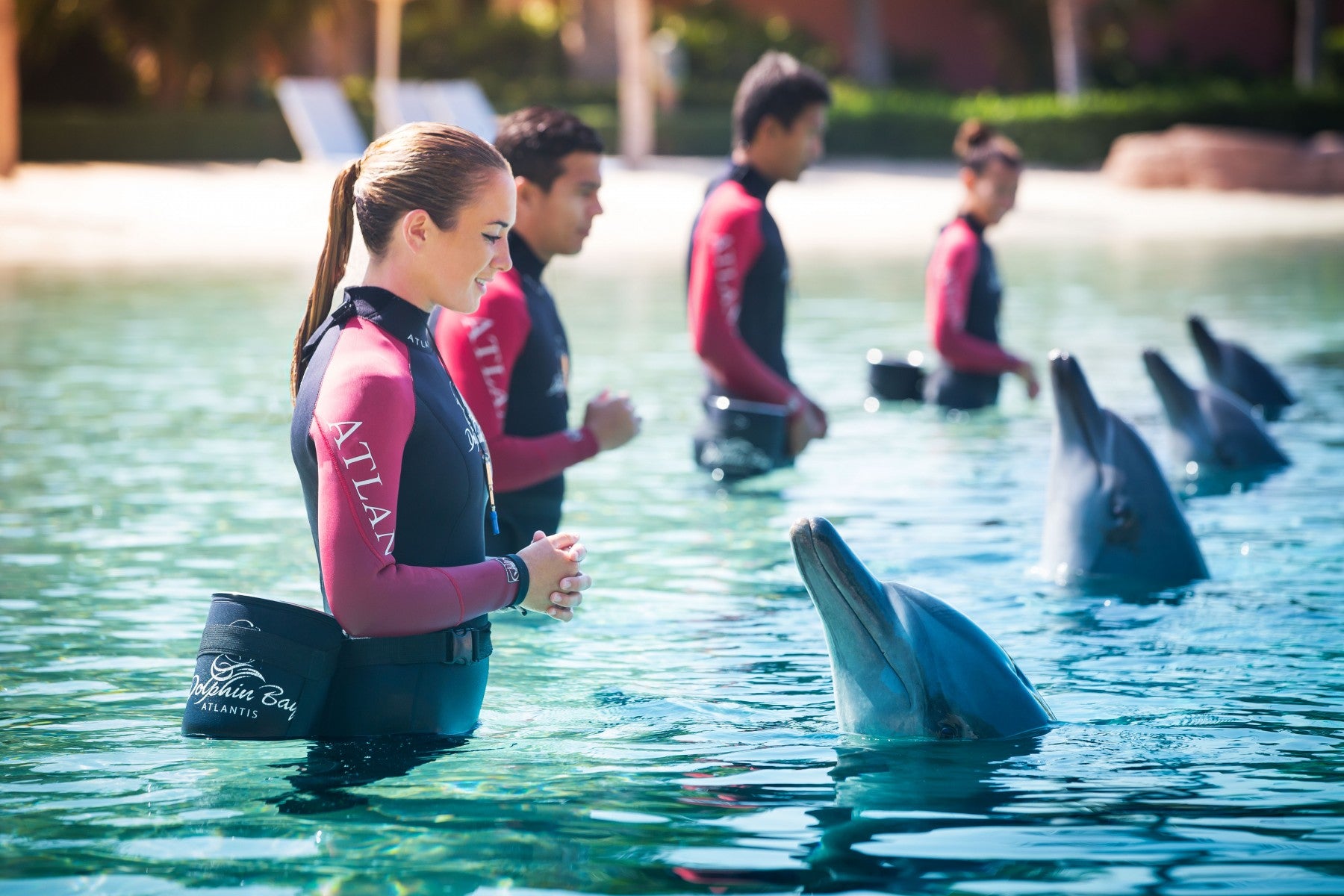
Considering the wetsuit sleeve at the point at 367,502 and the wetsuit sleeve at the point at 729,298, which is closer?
the wetsuit sleeve at the point at 367,502

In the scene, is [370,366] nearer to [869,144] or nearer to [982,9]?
[869,144]

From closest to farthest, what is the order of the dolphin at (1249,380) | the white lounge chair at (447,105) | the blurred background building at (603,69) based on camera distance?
the dolphin at (1249,380) → the white lounge chair at (447,105) → the blurred background building at (603,69)

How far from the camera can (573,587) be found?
3396 mm

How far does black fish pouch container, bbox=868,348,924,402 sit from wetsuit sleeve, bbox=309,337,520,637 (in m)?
6.63

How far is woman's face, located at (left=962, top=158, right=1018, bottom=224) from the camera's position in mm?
9016

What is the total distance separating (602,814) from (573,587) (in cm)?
59

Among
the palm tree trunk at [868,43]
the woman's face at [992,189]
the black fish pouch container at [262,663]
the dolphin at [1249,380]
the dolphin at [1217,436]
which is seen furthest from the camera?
the palm tree trunk at [868,43]

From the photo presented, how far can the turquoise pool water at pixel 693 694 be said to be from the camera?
11.4 ft

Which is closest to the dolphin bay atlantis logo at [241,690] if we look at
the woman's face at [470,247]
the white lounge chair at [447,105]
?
the woman's face at [470,247]

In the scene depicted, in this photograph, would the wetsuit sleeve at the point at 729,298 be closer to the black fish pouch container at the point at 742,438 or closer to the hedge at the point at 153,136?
the black fish pouch container at the point at 742,438

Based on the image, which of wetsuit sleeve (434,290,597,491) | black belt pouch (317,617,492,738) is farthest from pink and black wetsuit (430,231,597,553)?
black belt pouch (317,617,492,738)

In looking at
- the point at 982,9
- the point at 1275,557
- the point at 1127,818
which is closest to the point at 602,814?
the point at 1127,818

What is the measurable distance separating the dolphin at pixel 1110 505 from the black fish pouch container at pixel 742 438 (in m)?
1.09

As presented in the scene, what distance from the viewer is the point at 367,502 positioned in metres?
3.15
